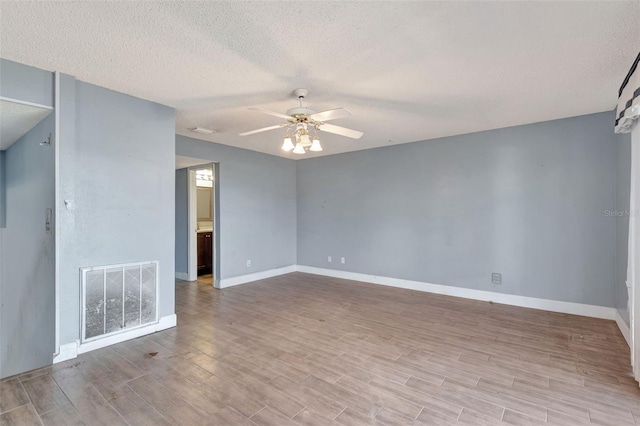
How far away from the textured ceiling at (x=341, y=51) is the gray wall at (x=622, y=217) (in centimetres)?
56

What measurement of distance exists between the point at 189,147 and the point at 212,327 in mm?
2788

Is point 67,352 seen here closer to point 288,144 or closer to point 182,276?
point 288,144

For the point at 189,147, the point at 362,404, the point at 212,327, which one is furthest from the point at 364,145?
the point at 362,404

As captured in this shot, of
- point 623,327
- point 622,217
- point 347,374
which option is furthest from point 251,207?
point 623,327

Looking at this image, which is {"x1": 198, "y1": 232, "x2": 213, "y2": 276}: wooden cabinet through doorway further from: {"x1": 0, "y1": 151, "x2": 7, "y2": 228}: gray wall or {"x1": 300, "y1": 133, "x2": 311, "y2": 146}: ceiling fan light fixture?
{"x1": 300, "y1": 133, "x2": 311, "y2": 146}: ceiling fan light fixture

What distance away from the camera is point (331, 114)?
2.64 meters

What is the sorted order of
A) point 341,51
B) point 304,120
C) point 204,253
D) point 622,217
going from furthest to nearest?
point 204,253 < point 622,217 < point 304,120 < point 341,51

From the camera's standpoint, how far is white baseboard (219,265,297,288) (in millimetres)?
5230

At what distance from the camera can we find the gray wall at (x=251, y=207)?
5.20 m

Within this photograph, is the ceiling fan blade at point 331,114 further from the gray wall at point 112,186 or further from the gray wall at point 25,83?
the gray wall at point 25,83

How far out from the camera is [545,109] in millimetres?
3486

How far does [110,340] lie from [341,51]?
3.36m

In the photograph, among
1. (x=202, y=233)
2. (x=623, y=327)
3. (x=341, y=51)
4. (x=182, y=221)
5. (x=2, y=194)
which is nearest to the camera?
(x=341, y=51)

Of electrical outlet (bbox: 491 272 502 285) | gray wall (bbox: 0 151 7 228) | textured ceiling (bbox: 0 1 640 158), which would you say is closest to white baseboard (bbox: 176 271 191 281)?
gray wall (bbox: 0 151 7 228)
